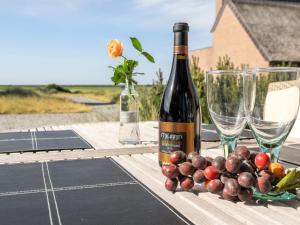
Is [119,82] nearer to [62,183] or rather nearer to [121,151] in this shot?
[121,151]

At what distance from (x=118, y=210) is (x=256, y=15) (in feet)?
60.1

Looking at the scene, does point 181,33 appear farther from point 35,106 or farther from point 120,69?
point 35,106

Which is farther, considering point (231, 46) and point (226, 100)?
point (231, 46)

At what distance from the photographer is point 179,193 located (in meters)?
0.97

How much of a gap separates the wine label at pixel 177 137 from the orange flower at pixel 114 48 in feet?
2.31

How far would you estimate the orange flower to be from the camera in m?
1.81

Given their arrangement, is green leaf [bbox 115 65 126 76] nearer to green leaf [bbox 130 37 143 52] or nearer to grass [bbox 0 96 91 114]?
green leaf [bbox 130 37 143 52]

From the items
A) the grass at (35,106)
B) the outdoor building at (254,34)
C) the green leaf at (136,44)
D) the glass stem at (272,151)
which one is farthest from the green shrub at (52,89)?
the glass stem at (272,151)

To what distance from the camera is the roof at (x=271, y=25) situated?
1566 centimetres

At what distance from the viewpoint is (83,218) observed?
31.0 inches

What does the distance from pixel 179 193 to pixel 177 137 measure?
0.88ft

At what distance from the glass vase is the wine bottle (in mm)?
367

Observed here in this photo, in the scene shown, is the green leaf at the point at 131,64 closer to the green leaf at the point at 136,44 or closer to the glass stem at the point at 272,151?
the green leaf at the point at 136,44

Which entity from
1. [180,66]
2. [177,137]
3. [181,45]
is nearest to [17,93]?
[180,66]
